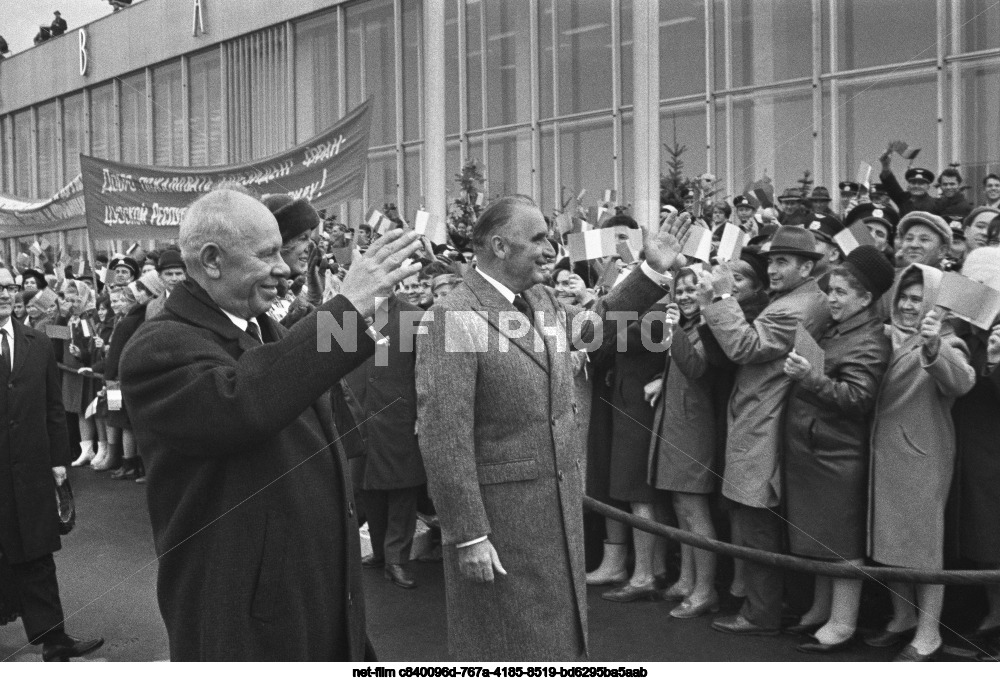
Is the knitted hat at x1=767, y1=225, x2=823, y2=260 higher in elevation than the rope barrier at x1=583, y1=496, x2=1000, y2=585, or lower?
higher

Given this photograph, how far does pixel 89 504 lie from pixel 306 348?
24.6 feet

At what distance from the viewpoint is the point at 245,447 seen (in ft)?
7.34

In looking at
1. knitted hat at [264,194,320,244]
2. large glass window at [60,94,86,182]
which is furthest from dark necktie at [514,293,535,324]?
large glass window at [60,94,86,182]

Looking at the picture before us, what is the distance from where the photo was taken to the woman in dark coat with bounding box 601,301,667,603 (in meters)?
5.64

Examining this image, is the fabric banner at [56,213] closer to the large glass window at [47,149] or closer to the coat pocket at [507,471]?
the coat pocket at [507,471]

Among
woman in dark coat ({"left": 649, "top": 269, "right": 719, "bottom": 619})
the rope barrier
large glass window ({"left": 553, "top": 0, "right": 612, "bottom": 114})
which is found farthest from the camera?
large glass window ({"left": 553, "top": 0, "right": 612, "bottom": 114})

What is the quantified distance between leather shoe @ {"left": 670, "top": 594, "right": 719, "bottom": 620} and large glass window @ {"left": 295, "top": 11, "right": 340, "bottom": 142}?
16392 millimetres

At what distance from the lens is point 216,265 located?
237 centimetres

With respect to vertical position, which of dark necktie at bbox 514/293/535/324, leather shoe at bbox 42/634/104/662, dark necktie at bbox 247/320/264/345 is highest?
dark necktie at bbox 514/293/535/324

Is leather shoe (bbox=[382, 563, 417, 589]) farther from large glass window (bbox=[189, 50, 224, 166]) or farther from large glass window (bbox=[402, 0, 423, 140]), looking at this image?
large glass window (bbox=[189, 50, 224, 166])

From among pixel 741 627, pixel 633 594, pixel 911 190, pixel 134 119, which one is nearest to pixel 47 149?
pixel 134 119

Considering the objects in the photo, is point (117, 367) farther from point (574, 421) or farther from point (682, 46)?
point (682, 46)
